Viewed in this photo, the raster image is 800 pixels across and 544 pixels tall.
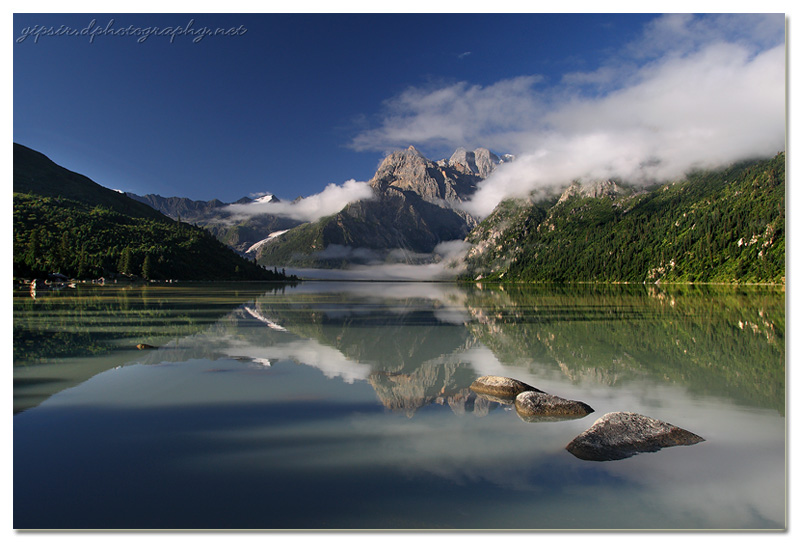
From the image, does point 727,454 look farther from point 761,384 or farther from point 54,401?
point 54,401

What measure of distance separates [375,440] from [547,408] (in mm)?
4928

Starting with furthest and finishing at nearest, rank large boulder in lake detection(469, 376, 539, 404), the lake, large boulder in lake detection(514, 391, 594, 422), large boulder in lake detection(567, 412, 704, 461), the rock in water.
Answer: the rock in water → large boulder in lake detection(469, 376, 539, 404) → large boulder in lake detection(514, 391, 594, 422) → large boulder in lake detection(567, 412, 704, 461) → the lake

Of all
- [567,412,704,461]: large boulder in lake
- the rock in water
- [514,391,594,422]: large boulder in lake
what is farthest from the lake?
the rock in water

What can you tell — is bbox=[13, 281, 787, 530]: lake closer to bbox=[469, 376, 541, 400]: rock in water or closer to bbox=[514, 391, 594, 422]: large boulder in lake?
bbox=[514, 391, 594, 422]: large boulder in lake

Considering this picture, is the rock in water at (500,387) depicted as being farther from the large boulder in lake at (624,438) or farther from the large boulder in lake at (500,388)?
the large boulder in lake at (624,438)

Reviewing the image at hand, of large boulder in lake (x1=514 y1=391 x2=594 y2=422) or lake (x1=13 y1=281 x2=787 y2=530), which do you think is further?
large boulder in lake (x1=514 y1=391 x2=594 y2=422)

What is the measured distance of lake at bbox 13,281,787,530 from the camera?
6770 millimetres

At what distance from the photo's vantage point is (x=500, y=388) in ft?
45.3

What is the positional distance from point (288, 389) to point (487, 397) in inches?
247

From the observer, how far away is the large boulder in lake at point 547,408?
1149 centimetres

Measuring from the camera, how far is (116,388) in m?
13.7

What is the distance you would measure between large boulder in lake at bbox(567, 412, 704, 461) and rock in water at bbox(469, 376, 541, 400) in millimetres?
3645

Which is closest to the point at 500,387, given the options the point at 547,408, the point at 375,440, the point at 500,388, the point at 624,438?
the point at 500,388

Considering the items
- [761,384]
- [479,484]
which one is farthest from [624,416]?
[761,384]
